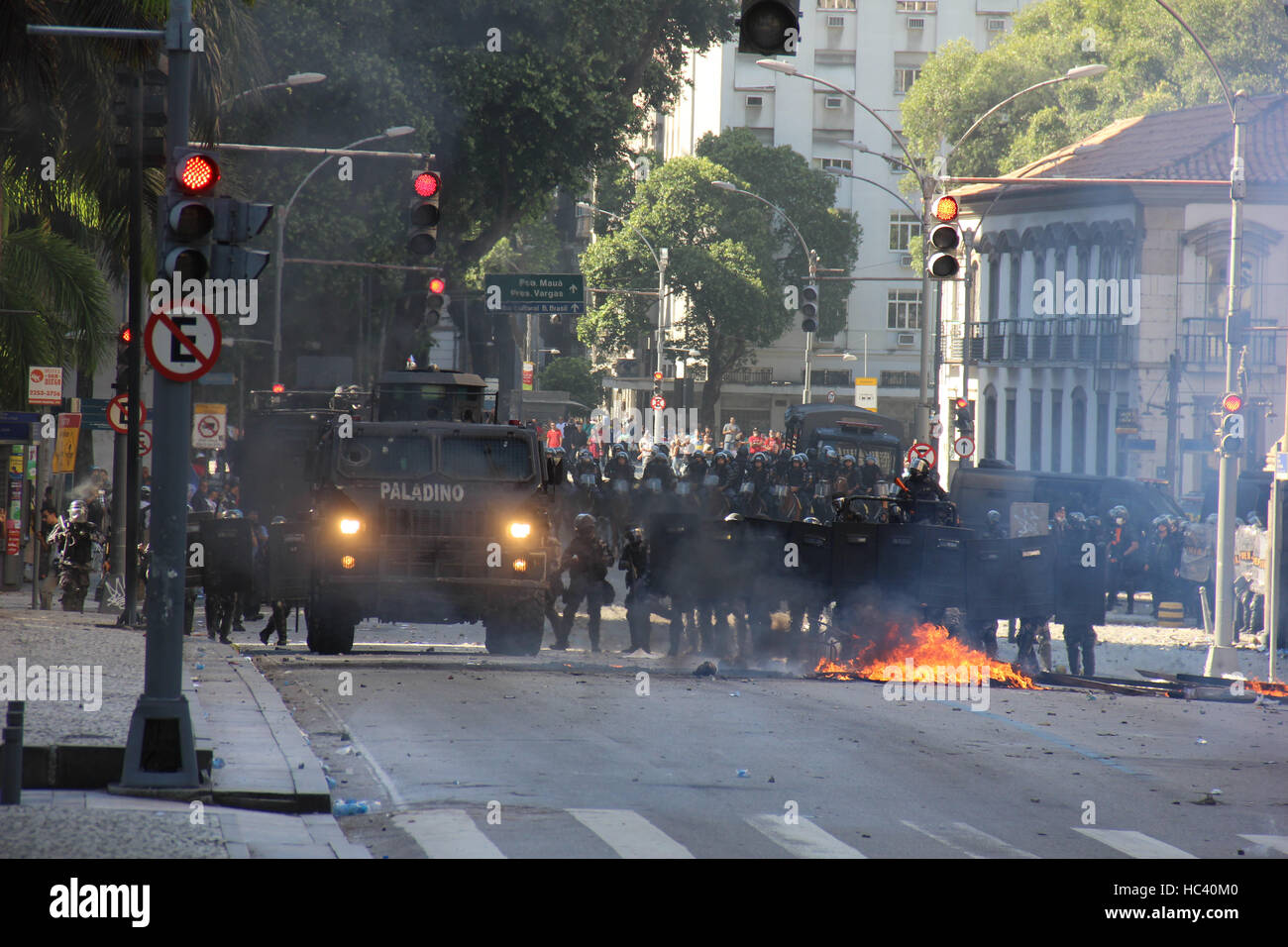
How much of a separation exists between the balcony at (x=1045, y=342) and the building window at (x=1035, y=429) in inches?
46.1

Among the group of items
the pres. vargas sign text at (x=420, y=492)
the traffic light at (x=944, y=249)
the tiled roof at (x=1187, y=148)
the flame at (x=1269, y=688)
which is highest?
the tiled roof at (x=1187, y=148)

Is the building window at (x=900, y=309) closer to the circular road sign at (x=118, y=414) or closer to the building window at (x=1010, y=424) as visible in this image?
the building window at (x=1010, y=424)

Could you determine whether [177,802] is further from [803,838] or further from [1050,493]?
[1050,493]

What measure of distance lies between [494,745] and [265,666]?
19.4 ft

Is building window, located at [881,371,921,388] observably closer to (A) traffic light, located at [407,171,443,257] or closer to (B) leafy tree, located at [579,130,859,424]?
(B) leafy tree, located at [579,130,859,424]

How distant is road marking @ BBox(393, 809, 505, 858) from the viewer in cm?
851

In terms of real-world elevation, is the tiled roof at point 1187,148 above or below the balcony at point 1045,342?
above

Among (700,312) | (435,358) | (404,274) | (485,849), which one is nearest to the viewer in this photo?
(485,849)

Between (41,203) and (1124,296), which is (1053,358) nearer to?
(1124,296)

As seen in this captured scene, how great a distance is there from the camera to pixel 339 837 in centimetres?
909

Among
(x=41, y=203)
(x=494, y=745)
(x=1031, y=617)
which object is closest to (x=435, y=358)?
(x=41, y=203)

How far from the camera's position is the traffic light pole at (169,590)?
990 cm

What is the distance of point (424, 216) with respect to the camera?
19922mm

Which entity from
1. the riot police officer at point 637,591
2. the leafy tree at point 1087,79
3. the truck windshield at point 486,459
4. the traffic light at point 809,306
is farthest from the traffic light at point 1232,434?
the leafy tree at point 1087,79
